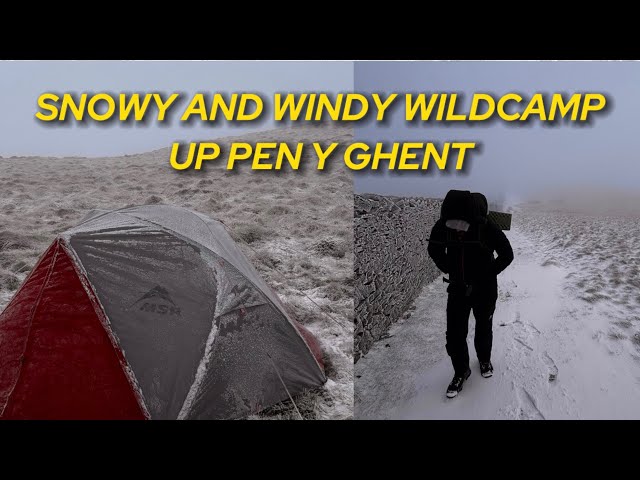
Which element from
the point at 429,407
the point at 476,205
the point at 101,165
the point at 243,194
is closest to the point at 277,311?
the point at 429,407

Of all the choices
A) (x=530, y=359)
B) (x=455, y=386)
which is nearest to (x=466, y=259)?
(x=455, y=386)

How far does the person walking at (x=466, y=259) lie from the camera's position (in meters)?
3.51

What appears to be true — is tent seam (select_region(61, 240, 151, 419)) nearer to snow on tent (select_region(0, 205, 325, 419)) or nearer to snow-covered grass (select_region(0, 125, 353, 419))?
snow on tent (select_region(0, 205, 325, 419))

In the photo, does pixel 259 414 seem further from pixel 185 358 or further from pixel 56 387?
pixel 56 387

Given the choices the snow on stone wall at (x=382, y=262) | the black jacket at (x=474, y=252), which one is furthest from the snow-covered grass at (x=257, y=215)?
the black jacket at (x=474, y=252)

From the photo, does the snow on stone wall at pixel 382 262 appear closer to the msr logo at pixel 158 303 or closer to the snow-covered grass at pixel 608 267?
the msr logo at pixel 158 303

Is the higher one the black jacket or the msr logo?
the black jacket

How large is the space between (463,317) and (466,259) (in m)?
0.59

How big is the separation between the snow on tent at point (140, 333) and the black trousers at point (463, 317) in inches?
64.7

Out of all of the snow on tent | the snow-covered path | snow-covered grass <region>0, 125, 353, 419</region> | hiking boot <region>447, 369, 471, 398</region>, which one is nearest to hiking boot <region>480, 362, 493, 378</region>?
the snow-covered path

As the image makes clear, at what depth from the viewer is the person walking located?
11.5 feet

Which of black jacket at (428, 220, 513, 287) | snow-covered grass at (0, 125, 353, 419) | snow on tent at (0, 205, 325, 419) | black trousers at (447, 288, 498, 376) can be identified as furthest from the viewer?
snow-covered grass at (0, 125, 353, 419)

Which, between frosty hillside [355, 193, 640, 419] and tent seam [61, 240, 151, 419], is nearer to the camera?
tent seam [61, 240, 151, 419]

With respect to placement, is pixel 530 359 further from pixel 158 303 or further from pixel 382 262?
pixel 158 303
